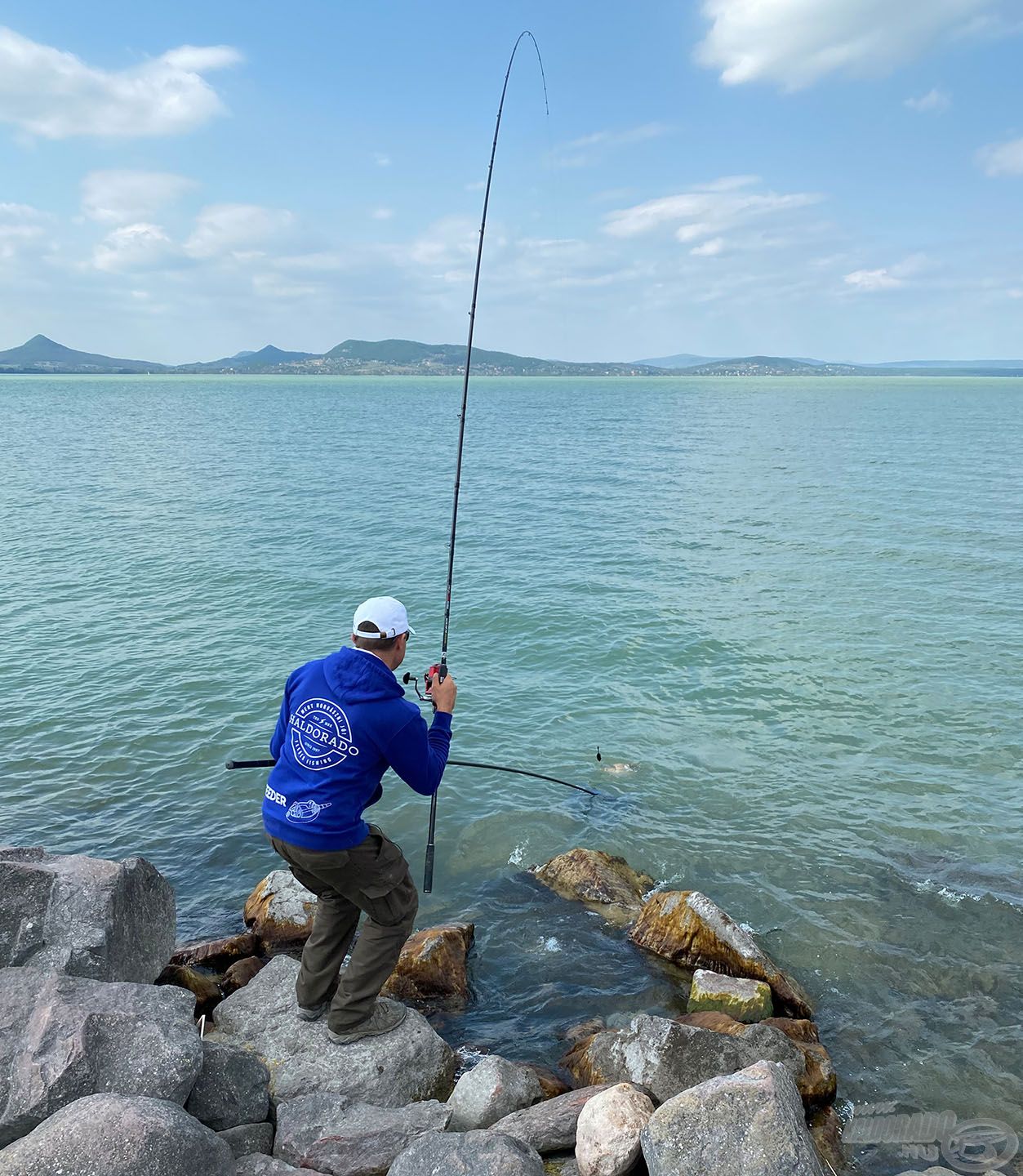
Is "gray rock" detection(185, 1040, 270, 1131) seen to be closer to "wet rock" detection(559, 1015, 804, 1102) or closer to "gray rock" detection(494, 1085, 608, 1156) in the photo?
"gray rock" detection(494, 1085, 608, 1156)

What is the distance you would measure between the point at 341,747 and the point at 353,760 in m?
0.10

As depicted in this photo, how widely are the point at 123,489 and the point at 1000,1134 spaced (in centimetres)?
3746

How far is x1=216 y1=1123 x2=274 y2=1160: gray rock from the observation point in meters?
4.55

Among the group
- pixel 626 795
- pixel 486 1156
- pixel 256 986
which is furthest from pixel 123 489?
pixel 486 1156

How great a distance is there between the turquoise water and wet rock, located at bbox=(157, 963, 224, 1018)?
1.76 meters

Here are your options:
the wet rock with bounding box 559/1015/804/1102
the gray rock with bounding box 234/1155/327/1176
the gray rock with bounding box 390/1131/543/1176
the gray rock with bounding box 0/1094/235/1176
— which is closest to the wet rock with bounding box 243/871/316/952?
the wet rock with bounding box 559/1015/804/1102

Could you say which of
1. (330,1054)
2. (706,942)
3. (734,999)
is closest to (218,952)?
(330,1054)

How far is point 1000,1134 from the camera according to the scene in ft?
18.0

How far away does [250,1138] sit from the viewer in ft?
15.2

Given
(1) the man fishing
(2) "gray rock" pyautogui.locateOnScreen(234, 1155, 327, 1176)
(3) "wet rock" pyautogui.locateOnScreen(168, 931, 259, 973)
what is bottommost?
(3) "wet rock" pyautogui.locateOnScreen(168, 931, 259, 973)

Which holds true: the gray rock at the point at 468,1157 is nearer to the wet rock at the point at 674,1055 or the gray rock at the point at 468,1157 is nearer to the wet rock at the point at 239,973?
the wet rock at the point at 674,1055

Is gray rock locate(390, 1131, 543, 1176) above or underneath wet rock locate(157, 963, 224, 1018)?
above

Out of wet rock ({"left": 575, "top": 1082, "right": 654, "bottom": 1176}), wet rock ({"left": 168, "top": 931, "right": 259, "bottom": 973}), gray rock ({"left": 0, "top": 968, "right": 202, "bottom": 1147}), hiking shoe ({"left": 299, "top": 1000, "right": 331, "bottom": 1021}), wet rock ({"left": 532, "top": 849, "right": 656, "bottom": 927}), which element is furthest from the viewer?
wet rock ({"left": 532, "top": 849, "right": 656, "bottom": 927})

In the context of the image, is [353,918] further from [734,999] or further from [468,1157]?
[734,999]
